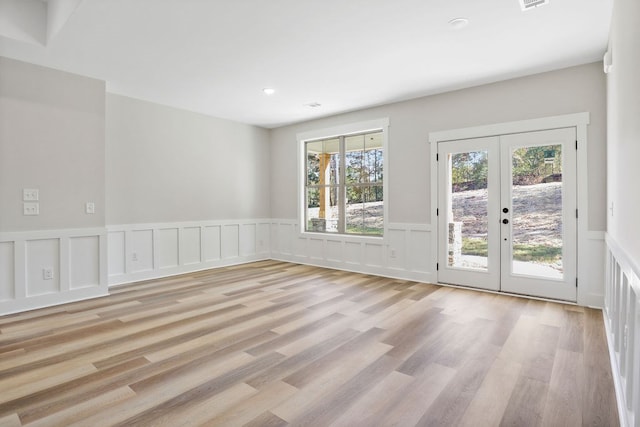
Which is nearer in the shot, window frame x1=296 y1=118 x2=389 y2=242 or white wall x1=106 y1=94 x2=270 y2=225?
white wall x1=106 y1=94 x2=270 y2=225

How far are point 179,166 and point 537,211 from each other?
5.21 m

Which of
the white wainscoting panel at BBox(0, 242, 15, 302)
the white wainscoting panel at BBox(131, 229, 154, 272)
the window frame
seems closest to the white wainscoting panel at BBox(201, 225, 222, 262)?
the white wainscoting panel at BBox(131, 229, 154, 272)

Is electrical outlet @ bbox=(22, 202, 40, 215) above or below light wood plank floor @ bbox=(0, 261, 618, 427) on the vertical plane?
above

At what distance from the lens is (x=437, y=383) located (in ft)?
7.36

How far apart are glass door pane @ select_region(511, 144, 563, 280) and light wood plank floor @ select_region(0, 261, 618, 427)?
0.52 m

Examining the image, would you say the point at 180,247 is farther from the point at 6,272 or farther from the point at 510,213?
the point at 510,213

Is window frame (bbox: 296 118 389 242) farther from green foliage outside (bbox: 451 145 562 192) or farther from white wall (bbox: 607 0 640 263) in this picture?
white wall (bbox: 607 0 640 263)

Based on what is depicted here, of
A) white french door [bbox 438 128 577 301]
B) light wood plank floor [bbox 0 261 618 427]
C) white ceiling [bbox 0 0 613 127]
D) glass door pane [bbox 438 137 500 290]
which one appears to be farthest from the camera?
glass door pane [bbox 438 137 500 290]

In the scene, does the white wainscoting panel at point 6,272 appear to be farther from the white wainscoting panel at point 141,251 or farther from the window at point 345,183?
the window at point 345,183

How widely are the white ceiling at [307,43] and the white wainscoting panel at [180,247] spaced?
2.07 metres

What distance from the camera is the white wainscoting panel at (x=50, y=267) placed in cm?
370

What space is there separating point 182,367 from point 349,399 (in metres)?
1.22

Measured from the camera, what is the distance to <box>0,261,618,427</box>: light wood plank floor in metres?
1.94

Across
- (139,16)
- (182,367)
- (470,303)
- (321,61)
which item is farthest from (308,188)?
(182,367)
